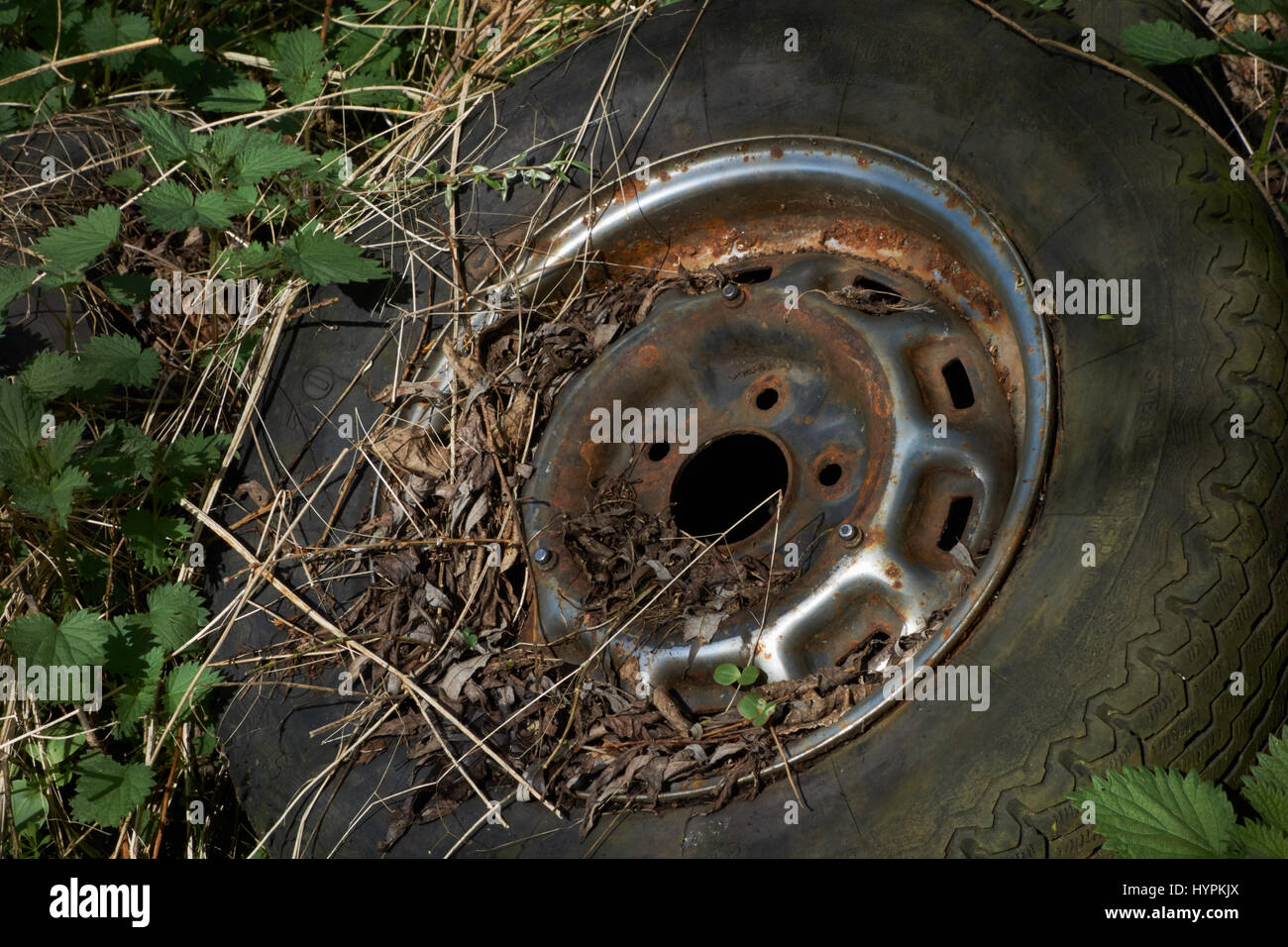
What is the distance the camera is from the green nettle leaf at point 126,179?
3172 mm

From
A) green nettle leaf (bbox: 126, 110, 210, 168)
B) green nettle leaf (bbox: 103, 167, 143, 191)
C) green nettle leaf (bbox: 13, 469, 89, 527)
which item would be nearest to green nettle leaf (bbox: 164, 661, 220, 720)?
green nettle leaf (bbox: 13, 469, 89, 527)

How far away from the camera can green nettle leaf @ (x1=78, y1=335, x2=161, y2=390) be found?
272 cm

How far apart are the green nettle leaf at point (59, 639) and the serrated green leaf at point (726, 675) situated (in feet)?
4.33

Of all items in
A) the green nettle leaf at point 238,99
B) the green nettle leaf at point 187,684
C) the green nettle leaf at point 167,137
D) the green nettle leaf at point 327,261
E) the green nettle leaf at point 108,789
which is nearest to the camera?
the green nettle leaf at point 108,789

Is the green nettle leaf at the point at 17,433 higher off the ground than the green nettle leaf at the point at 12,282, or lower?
lower

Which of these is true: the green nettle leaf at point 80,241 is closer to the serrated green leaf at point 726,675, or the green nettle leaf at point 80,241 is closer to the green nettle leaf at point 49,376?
the green nettle leaf at point 49,376

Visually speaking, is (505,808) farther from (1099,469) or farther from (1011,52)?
(1011,52)

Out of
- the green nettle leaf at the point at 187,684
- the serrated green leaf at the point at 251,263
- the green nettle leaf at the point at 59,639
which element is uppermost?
the serrated green leaf at the point at 251,263

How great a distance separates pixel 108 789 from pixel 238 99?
2.08 m

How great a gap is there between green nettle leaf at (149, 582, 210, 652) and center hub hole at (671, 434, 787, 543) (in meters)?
1.14

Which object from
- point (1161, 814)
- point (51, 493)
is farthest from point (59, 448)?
point (1161, 814)

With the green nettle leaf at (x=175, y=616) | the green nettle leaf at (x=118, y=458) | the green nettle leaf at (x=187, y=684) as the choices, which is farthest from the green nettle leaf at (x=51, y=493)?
the green nettle leaf at (x=187, y=684)

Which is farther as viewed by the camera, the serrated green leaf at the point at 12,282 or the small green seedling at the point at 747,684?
the serrated green leaf at the point at 12,282

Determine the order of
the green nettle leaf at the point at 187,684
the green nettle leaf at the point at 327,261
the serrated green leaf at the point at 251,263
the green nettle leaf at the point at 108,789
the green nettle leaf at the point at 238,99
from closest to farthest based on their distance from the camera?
1. the green nettle leaf at the point at 108,789
2. the green nettle leaf at the point at 187,684
3. the green nettle leaf at the point at 327,261
4. the serrated green leaf at the point at 251,263
5. the green nettle leaf at the point at 238,99
